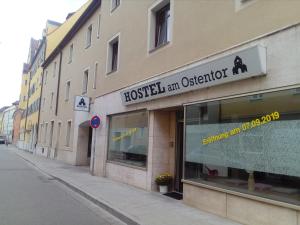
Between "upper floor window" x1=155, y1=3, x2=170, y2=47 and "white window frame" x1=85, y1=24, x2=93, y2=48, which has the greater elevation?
"white window frame" x1=85, y1=24, x2=93, y2=48

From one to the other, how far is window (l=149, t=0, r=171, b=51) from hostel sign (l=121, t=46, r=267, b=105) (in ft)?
5.53

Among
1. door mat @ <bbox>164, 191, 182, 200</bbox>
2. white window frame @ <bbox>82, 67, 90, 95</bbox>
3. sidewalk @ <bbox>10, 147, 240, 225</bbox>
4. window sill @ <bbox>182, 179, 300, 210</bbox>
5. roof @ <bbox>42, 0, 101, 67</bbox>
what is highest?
roof @ <bbox>42, 0, 101, 67</bbox>

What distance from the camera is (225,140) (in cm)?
745

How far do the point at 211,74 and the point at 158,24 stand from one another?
450cm

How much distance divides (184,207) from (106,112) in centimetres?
725

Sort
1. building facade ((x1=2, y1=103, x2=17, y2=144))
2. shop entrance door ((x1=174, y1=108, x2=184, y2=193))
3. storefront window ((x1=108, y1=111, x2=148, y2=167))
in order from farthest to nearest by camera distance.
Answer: building facade ((x1=2, y1=103, x2=17, y2=144)) → storefront window ((x1=108, y1=111, x2=148, y2=167)) → shop entrance door ((x1=174, y1=108, x2=184, y2=193))

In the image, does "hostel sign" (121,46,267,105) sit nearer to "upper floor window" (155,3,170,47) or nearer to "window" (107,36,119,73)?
"upper floor window" (155,3,170,47)

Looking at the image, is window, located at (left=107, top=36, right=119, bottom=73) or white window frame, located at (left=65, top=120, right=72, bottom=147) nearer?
window, located at (left=107, top=36, right=119, bottom=73)

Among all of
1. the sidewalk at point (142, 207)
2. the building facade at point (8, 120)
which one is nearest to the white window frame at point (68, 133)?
the sidewalk at point (142, 207)

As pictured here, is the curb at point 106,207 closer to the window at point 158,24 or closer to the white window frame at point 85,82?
the window at point 158,24

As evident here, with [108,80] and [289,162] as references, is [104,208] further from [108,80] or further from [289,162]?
[108,80]

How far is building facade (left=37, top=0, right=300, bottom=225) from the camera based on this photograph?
19.9 ft

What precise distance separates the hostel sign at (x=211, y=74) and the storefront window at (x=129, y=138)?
109cm

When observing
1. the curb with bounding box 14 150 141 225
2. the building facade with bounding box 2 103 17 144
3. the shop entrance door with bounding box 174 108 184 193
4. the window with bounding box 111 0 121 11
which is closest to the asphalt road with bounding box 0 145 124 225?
the curb with bounding box 14 150 141 225
